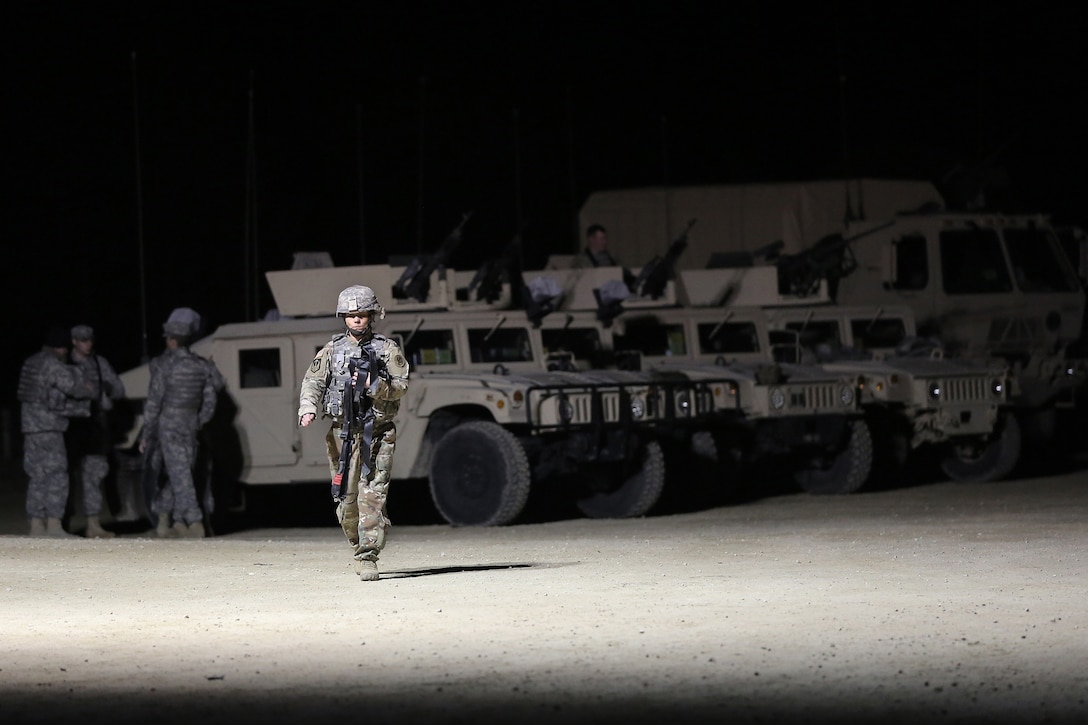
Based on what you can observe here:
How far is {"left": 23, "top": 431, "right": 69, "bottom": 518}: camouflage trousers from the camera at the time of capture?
592 inches

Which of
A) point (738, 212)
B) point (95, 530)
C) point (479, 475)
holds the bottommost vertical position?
point (95, 530)

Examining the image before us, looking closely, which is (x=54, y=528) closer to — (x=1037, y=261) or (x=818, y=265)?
(x=818, y=265)

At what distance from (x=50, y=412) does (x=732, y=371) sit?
16.3ft

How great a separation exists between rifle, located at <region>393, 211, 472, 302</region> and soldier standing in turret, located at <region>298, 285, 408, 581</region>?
213 inches

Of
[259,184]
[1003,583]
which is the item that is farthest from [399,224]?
[1003,583]

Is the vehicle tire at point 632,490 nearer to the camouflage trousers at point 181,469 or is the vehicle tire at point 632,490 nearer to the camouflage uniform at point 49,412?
the camouflage trousers at point 181,469

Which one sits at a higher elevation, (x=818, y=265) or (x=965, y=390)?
(x=818, y=265)

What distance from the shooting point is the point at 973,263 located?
19.6 meters

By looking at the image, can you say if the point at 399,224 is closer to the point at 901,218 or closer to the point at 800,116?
the point at 800,116

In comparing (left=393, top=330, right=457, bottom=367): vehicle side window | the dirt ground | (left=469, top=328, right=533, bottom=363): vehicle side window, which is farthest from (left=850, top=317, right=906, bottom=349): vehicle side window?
the dirt ground

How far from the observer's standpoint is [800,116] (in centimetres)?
4528

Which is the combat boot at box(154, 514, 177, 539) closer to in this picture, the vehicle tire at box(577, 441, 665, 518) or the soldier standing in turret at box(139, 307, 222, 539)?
the soldier standing in turret at box(139, 307, 222, 539)

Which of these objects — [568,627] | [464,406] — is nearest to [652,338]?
[464,406]

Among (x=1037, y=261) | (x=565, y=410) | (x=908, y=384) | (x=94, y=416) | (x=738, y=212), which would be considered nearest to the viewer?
(x=565, y=410)
